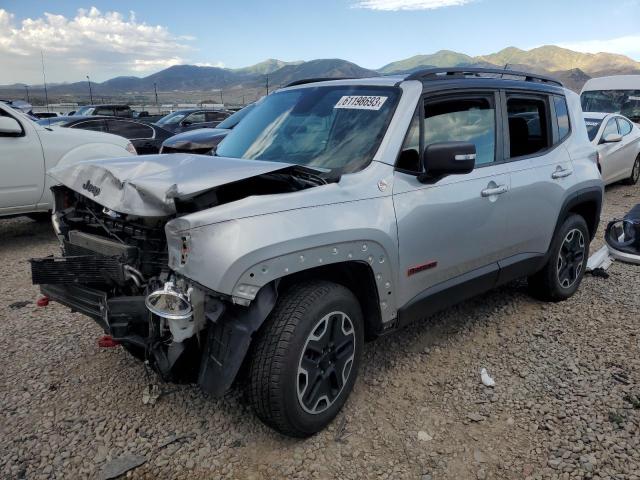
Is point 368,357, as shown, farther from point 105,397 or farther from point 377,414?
point 105,397

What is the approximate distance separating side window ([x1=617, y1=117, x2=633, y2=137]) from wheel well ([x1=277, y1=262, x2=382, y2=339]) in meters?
9.61

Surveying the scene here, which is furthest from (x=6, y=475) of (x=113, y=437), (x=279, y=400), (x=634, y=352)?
(x=634, y=352)

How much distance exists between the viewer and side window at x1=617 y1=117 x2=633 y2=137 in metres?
10.3

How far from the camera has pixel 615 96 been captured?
13352 mm

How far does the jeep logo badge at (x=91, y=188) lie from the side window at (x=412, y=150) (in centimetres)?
171

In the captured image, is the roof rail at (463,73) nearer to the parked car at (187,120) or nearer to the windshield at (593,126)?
the windshield at (593,126)

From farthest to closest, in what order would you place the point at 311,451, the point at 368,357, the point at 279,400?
the point at 368,357
the point at 311,451
the point at 279,400

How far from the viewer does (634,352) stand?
3.69 meters

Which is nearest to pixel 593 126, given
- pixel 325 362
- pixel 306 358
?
pixel 325 362

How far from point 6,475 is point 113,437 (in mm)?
498

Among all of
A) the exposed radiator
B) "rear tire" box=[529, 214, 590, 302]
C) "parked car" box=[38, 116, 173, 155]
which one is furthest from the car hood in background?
"parked car" box=[38, 116, 173, 155]

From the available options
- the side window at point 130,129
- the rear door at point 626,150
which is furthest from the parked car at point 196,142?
the rear door at point 626,150

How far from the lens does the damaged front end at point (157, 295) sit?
2.38m

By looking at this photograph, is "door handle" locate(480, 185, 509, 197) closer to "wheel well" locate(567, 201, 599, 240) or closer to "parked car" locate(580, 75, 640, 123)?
"wheel well" locate(567, 201, 599, 240)
